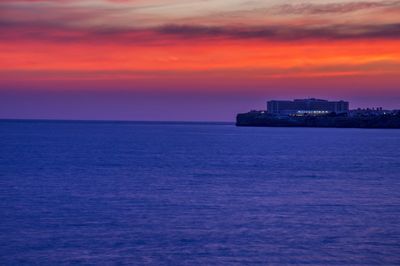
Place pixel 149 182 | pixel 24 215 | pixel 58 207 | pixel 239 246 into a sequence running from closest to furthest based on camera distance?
pixel 239 246
pixel 24 215
pixel 58 207
pixel 149 182

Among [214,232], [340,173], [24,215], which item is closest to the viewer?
[214,232]

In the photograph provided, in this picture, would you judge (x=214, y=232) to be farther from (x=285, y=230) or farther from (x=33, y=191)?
(x=33, y=191)

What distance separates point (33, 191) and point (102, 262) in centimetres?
2025

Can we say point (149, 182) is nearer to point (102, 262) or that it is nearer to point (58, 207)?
point (58, 207)

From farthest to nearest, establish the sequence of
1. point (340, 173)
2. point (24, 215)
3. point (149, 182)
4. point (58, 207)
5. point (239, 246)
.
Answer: point (340, 173) → point (149, 182) → point (58, 207) → point (24, 215) → point (239, 246)

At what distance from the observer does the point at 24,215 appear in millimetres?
30547

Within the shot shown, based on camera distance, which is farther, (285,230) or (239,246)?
(285,230)

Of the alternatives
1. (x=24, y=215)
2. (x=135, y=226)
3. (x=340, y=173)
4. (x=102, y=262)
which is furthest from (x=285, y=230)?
(x=340, y=173)

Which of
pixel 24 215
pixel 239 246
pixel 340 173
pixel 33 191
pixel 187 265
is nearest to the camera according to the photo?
pixel 187 265

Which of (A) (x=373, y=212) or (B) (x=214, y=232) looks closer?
(B) (x=214, y=232)

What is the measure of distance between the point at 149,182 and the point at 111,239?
21.7 meters

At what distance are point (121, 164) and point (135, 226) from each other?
37482 millimetres

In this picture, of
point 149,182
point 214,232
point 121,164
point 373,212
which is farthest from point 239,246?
point 121,164

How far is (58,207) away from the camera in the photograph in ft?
109
